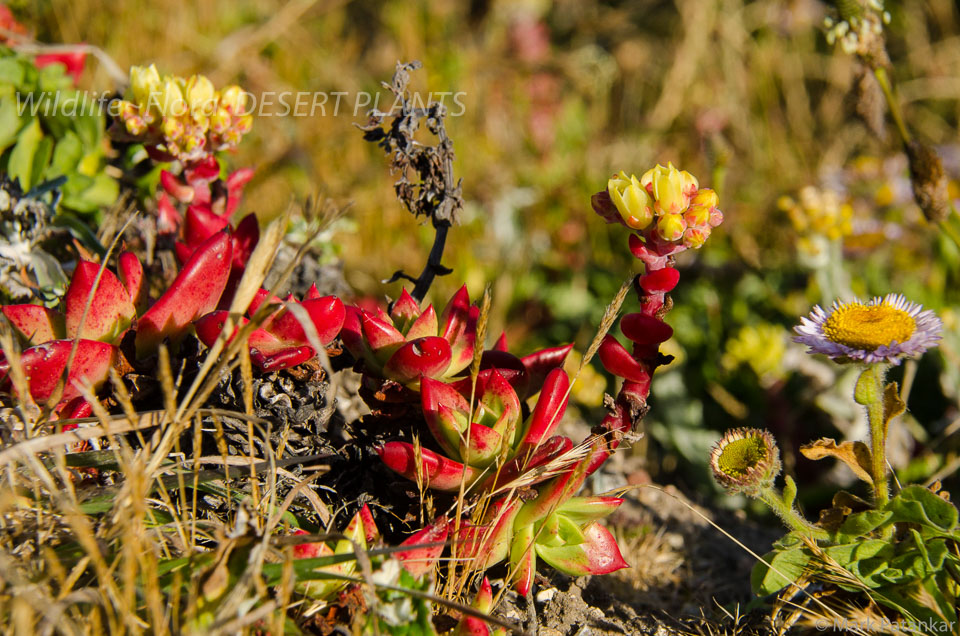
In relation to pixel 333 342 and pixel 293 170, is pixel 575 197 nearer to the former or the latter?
pixel 293 170

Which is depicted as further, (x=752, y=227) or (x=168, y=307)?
(x=752, y=227)

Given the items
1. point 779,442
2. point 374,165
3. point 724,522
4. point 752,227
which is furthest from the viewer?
point 374,165

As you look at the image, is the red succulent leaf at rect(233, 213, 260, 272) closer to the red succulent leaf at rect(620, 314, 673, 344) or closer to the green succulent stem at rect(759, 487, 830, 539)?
the red succulent leaf at rect(620, 314, 673, 344)

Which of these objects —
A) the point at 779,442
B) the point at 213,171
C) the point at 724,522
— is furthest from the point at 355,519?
the point at 779,442

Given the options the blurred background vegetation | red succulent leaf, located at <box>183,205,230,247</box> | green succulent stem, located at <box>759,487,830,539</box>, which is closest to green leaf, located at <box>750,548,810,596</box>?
green succulent stem, located at <box>759,487,830,539</box>

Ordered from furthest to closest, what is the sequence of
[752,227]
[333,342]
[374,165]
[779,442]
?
[374,165] → [752,227] → [779,442] → [333,342]

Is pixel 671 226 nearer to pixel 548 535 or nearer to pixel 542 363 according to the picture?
pixel 542 363

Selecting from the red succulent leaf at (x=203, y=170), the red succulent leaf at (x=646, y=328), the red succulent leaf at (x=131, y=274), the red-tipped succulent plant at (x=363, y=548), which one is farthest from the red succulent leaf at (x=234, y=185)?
the red succulent leaf at (x=646, y=328)
